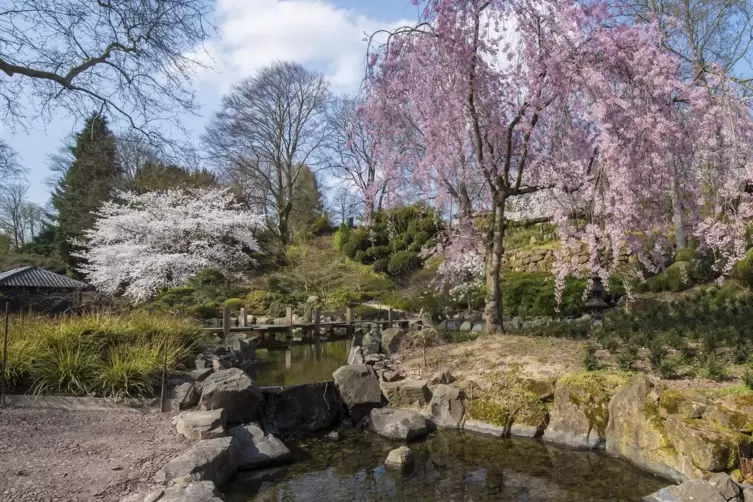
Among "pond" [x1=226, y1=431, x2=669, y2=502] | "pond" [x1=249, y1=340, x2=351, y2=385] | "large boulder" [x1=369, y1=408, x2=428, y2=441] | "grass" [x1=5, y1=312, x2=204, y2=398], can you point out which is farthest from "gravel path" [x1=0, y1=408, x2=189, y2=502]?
"pond" [x1=249, y1=340, x2=351, y2=385]

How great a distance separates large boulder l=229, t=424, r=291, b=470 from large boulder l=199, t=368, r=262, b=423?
1.24ft

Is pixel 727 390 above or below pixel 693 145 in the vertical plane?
below

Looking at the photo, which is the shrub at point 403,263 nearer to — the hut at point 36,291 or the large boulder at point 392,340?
the large boulder at point 392,340

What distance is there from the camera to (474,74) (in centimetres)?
728

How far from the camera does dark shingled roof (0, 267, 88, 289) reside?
10.3 m

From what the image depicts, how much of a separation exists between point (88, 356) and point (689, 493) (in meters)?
6.39

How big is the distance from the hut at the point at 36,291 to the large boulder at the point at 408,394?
6720 mm

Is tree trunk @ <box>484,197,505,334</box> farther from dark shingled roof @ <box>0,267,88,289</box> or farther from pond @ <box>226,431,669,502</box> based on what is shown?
dark shingled roof @ <box>0,267,88,289</box>

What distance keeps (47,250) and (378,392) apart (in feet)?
80.3

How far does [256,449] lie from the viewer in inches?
210

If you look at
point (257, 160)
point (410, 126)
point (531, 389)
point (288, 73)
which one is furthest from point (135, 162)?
point (531, 389)

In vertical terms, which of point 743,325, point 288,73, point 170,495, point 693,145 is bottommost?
point 170,495

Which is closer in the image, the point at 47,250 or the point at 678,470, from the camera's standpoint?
the point at 678,470

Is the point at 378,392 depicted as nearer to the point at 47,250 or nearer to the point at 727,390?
the point at 727,390
